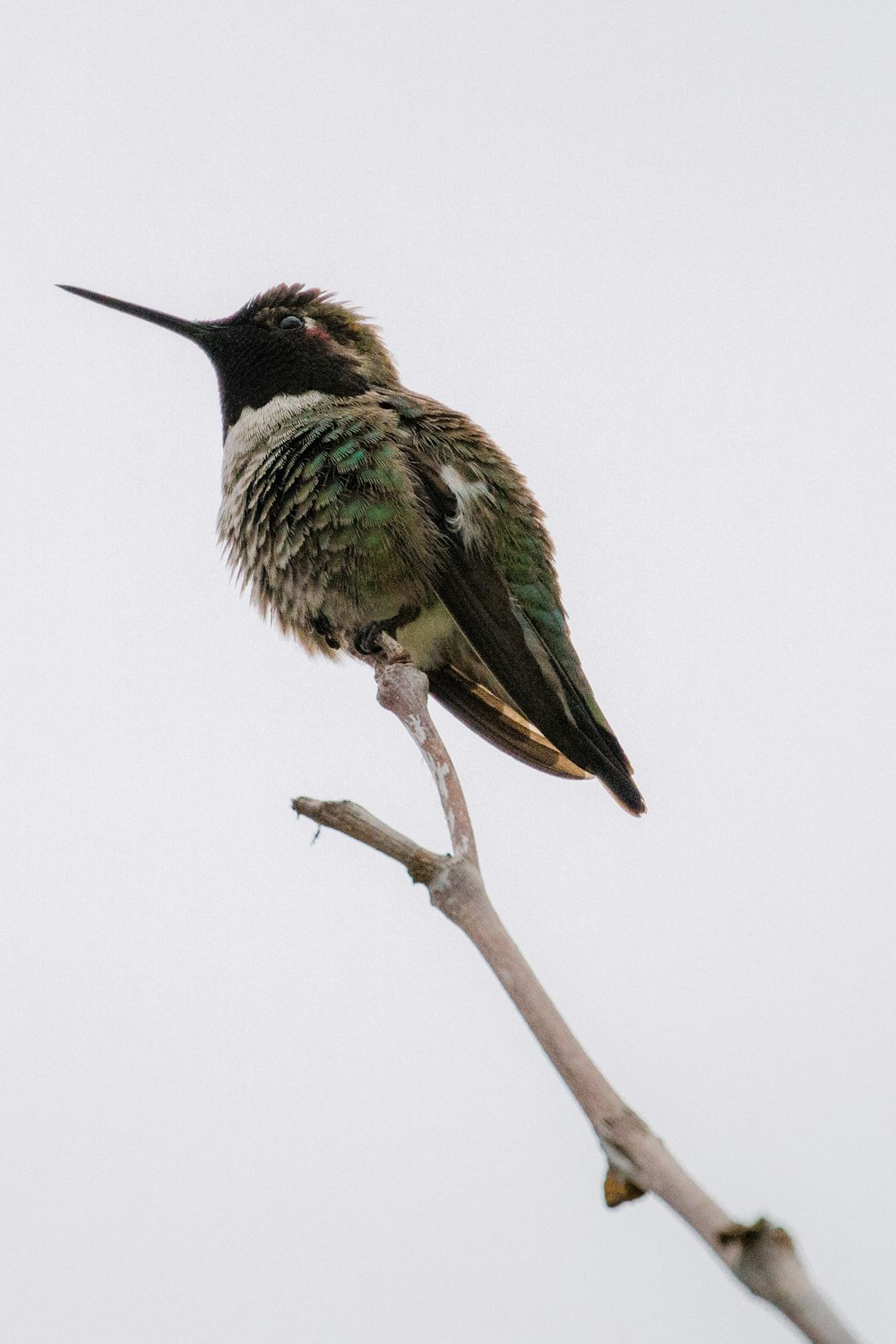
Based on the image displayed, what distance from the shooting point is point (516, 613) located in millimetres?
4762

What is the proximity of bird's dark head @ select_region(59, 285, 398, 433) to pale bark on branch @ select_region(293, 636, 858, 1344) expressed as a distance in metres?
3.21

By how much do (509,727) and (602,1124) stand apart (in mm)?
3580

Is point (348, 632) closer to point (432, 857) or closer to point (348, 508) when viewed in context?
point (348, 508)

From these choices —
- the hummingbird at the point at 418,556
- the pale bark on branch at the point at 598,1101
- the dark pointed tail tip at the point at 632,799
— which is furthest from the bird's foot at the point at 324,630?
the pale bark on branch at the point at 598,1101

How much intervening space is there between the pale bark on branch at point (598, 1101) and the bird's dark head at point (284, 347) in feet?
10.5

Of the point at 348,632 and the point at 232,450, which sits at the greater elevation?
the point at 232,450

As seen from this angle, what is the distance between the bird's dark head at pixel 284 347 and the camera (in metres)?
5.53

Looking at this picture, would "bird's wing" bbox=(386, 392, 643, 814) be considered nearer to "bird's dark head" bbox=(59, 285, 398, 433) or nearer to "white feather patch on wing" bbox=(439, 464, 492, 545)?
"white feather patch on wing" bbox=(439, 464, 492, 545)

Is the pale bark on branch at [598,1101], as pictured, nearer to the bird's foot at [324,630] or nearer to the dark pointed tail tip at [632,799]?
the dark pointed tail tip at [632,799]

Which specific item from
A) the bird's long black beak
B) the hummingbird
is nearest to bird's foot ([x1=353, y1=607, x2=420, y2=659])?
the hummingbird

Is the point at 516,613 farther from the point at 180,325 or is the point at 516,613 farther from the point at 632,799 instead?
the point at 180,325

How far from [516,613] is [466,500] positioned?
16.9 inches

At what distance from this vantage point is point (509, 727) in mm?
5160

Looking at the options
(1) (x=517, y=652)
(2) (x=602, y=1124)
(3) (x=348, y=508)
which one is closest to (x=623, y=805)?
(1) (x=517, y=652)
